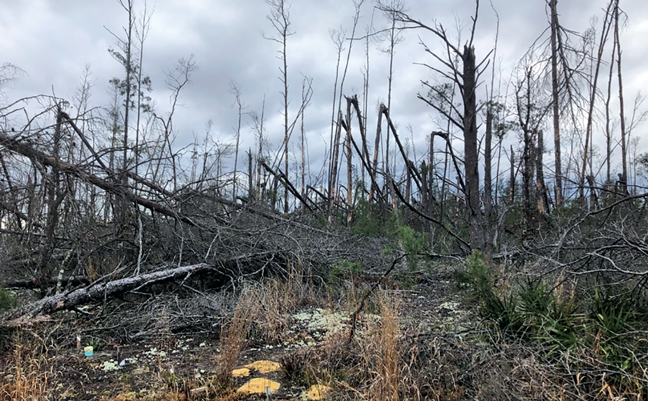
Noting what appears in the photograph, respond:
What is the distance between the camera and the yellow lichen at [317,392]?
2.81 metres

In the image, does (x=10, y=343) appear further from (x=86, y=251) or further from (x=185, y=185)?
(x=185, y=185)

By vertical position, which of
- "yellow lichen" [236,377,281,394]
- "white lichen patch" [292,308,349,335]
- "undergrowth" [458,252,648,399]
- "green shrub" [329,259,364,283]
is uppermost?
"green shrub" [329,259,364,283]

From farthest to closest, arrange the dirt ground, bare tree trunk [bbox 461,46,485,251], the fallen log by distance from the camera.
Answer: bare tree trunk [bbox 461,46,485,251] < the fallen log < the dirt ground

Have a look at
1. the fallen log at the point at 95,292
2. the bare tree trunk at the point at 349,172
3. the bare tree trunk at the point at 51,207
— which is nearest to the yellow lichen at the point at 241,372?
the fallen log at the point at 95,292

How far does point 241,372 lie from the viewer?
326cm

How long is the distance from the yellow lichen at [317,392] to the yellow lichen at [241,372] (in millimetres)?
594

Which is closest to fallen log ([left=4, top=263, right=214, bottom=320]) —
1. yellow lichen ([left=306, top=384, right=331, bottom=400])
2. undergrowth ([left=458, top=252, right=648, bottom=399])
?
yellow lichen ([left=306, top=384, right=331, bottom=400])

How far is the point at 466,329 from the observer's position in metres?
3.55

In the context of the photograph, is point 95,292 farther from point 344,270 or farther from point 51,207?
point 344,270

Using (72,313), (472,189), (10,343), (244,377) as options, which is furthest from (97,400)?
(472,189)

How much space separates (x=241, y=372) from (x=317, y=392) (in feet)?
2.37

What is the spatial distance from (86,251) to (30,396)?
9.78ft

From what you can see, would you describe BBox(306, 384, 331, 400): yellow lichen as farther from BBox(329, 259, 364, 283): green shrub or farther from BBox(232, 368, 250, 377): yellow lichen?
BBox(329, 259, 364, 283): green shrub

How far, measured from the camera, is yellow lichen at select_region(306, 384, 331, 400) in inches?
111
